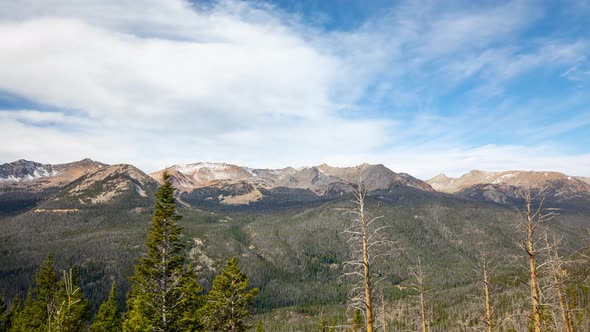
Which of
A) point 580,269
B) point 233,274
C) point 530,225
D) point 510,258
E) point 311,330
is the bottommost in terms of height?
point 311,330

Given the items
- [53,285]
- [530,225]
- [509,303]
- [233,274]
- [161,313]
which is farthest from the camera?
[509,303]

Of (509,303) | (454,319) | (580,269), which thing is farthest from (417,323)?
(580,269)

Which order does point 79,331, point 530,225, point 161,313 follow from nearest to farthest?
point 530,225, point 161,313, point 79,331

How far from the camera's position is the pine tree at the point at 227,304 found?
3281 centimetres

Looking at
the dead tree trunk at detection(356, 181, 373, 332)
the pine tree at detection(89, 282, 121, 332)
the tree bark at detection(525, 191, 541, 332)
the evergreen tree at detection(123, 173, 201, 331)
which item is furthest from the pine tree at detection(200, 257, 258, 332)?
the pine tree at detection(89, 282, 121, 332)

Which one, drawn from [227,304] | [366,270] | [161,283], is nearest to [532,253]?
[366,270]

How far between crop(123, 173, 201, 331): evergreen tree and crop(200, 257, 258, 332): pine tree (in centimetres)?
508

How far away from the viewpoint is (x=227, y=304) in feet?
108

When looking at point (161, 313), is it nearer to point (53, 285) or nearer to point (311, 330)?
point (53, 285)

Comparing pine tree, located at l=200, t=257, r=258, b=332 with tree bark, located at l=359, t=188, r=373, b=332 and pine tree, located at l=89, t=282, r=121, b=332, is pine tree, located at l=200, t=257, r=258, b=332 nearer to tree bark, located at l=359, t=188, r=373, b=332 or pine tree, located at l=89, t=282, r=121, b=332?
tree bark, located at l=359, t=188, r=373, b=332

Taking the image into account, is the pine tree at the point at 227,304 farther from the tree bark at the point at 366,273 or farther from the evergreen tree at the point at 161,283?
the tree bark at the point at 366,273

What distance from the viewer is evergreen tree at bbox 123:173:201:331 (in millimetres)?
26562

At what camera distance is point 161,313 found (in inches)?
1058

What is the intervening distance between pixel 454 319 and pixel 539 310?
175 meters
